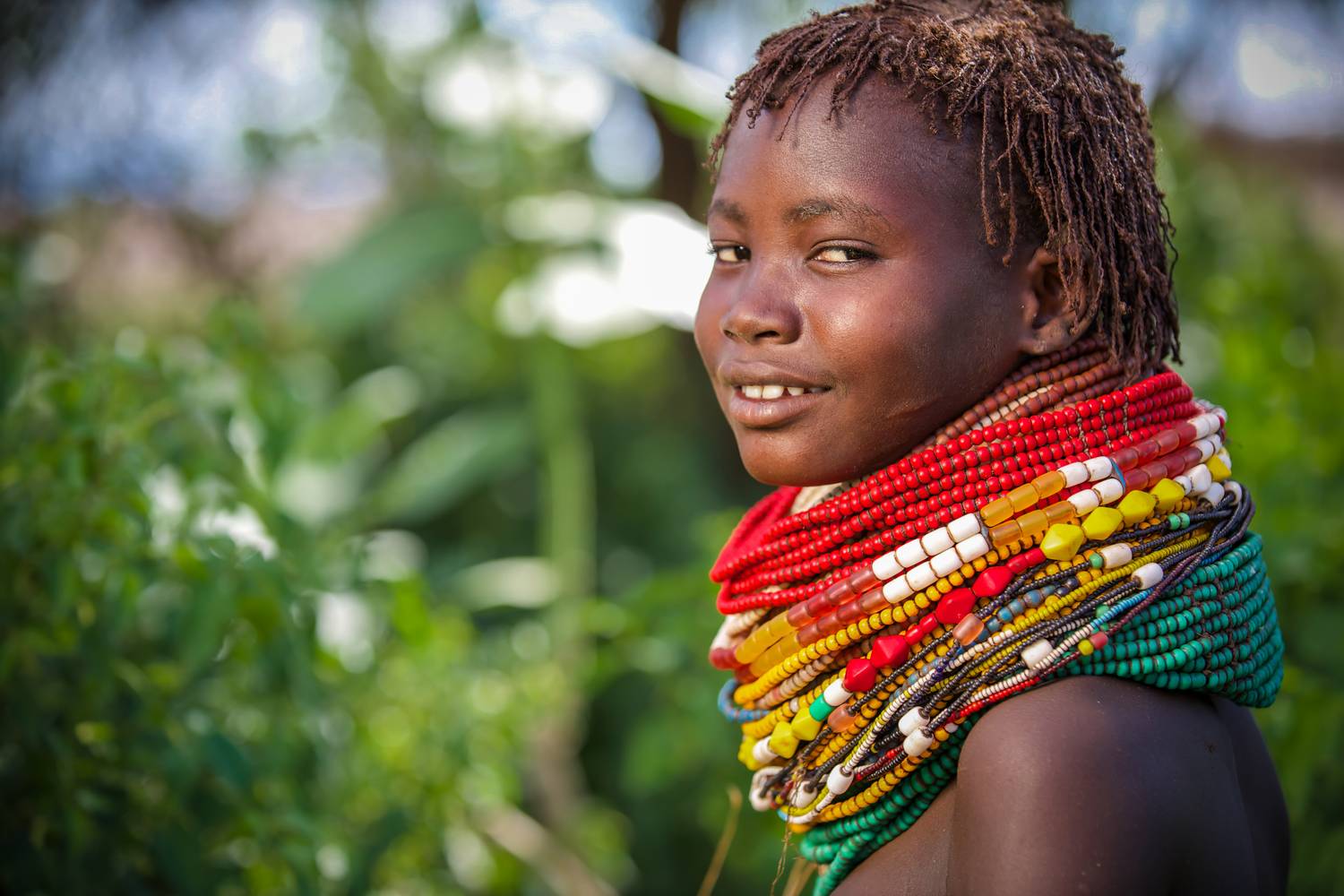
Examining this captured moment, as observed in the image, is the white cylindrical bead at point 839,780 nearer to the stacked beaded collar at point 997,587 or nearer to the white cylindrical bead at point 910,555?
the stacked beaded collar at point 997,587

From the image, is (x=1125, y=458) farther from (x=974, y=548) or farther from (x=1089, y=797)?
(x=1089, y=797)

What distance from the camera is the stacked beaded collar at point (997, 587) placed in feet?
4.07

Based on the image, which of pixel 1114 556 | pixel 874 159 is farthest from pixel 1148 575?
pixel 874 159

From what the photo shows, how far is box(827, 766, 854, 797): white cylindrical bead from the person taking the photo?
1.34m

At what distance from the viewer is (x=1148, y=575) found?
125 cm

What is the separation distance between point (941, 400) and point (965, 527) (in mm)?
171

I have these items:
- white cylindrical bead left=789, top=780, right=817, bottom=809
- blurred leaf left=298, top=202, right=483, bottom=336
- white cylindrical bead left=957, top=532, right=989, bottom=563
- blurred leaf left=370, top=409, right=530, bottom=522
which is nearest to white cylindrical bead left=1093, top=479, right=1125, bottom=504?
white cylindrical bead left=957, top=532, right=989, bottom=563

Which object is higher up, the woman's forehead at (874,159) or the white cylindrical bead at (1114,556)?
the woman's forehead at (874,159)

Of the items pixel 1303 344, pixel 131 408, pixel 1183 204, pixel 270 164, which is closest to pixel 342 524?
pixel 131 408

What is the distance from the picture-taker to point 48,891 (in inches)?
73.2

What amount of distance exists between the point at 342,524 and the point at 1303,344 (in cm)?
253

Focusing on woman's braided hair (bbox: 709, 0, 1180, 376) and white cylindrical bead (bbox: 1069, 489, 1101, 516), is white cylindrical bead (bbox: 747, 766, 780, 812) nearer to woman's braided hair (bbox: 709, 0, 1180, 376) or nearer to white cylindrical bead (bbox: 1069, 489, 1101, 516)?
white cylindrical bead (bbox: 1069, 489, 1101, 516)

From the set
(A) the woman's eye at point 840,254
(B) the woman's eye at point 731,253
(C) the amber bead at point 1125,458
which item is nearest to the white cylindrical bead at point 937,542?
(C) the amber bead at point 1125,458

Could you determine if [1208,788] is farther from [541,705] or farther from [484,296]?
[484,296]
